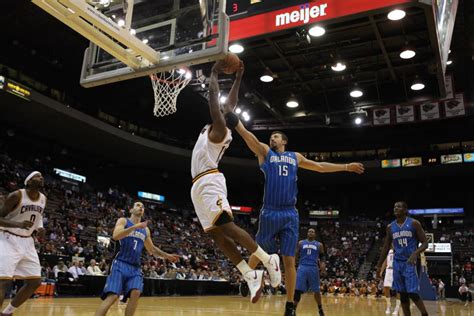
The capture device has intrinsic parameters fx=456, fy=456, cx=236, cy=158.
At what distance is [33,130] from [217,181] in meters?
24.7

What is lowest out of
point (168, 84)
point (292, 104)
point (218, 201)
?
point (218, 201)

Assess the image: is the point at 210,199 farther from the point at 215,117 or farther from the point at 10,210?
the point at 10,210

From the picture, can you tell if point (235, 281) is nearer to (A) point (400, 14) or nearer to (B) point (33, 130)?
(B) point (33, 130)

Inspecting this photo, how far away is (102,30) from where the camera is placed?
646 centimetres

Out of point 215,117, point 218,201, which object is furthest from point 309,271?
point 215,117

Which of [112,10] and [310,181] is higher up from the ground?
[310,181]

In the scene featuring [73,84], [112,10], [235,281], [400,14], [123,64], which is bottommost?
[235,281]

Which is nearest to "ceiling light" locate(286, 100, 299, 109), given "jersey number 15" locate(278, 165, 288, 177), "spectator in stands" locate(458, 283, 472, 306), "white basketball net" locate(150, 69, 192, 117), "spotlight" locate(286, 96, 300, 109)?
"spotlight" locate(286, 96, 300, 109)

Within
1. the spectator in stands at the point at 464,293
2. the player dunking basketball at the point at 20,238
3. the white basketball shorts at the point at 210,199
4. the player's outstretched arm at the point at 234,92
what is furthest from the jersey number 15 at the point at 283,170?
the spectator in stands at the point at 464,293

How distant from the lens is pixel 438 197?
36.6 metres

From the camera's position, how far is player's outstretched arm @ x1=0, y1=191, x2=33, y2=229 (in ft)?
17.7

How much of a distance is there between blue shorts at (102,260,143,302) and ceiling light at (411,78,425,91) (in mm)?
8136

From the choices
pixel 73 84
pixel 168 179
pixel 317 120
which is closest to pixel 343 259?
pixel 168 179

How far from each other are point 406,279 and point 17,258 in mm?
5523
